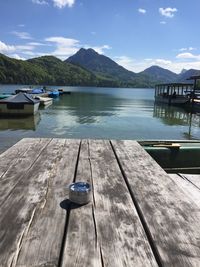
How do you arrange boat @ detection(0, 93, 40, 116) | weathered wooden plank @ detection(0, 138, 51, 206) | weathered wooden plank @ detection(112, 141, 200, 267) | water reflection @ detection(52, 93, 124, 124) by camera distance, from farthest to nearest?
water reflection @ detection(52, 93, 124, 124)
boat @ detection(0, 93, 40, 116)
weathered wooden plank @ detection(0, 138, 51, 206)
weathered wooden plank @ detection(112, 141, 200, 267)

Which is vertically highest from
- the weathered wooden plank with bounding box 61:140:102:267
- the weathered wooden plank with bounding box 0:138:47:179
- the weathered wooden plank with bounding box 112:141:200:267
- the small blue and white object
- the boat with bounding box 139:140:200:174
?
the small blue and white object

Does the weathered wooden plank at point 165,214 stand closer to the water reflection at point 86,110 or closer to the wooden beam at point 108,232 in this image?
the wooden beam at point 108,232

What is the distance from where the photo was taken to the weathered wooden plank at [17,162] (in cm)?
253

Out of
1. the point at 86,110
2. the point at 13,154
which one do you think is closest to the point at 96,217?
the point at 13,154

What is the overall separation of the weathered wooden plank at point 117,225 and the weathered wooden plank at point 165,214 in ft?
0.22

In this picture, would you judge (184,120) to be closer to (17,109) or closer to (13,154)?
(17,109)

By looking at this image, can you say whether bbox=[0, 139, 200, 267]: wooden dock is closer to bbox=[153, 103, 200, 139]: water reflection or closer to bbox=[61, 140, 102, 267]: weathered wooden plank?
bbox=[61, 140, 102, 267]: weathered wooden plank

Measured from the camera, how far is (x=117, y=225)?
74.9 inches

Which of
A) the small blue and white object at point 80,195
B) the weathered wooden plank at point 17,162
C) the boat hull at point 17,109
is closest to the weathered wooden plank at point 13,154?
the weathered wooden plank at point 17,162

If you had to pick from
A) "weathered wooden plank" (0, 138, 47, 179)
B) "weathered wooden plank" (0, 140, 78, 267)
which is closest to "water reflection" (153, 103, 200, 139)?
"weathered wooden plank" (0, 138, 47, 179)

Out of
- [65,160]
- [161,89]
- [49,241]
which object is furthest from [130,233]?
[161,89]

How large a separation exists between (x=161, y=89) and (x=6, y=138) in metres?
47.2

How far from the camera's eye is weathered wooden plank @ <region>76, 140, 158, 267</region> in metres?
1.59

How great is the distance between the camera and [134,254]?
63.7 inches
